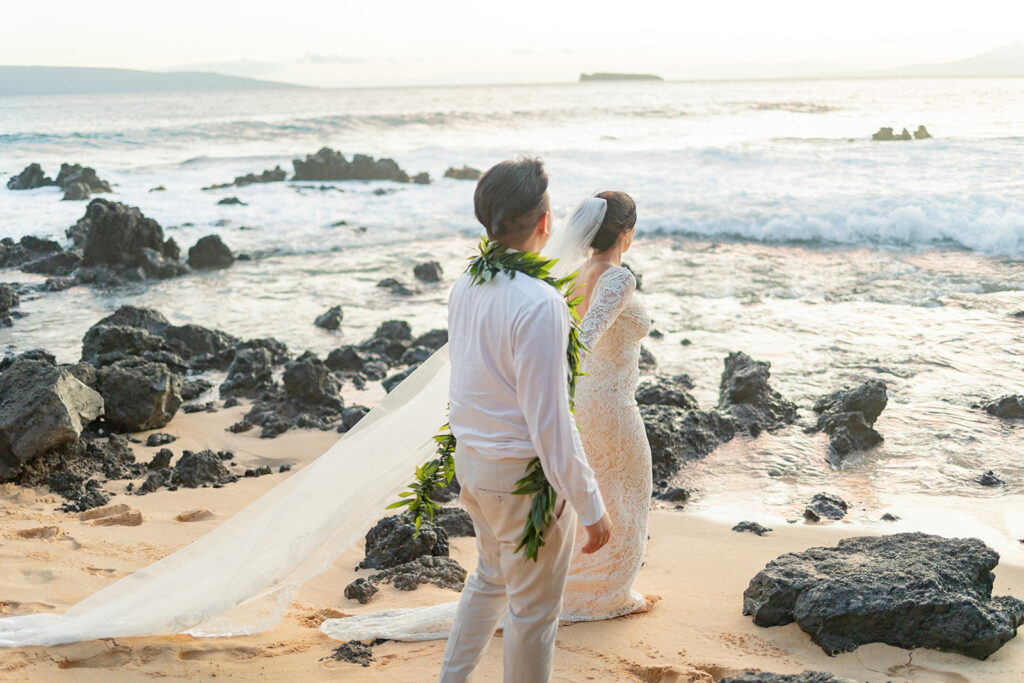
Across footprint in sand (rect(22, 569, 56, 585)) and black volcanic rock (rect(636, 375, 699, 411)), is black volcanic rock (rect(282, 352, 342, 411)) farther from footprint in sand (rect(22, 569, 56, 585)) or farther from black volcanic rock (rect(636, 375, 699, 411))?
footprint in sand (rect(22, 569, 56, 585))

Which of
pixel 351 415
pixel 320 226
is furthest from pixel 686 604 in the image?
pixel 320 226

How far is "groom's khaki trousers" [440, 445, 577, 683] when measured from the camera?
2650 mm

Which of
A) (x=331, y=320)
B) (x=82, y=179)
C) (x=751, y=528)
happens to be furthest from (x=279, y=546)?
(x=82, y=179)

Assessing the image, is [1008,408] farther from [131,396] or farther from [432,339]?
[131,396]

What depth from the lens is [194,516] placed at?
18.0ft

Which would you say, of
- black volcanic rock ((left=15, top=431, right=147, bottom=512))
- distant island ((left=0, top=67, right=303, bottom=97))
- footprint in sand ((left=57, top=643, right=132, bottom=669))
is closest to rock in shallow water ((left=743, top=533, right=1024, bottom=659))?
footprint in sand ((left=57, top=643, right=132, bottom=669))

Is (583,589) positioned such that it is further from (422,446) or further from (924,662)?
(924,662)

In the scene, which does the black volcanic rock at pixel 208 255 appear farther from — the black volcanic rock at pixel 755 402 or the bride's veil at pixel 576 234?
the bride's veil at pixel 576 234

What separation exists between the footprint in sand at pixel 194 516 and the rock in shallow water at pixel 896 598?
347 cm

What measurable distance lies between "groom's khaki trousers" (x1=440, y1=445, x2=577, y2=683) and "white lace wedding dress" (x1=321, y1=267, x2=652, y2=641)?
128 centimetres

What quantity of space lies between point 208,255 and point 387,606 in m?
13.0

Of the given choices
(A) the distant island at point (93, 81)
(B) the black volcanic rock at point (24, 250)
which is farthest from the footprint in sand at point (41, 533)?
(A) the distant island at point (93, 81)

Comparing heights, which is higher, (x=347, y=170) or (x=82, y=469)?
(x=347, y=170)

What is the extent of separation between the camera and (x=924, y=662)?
3.54m
